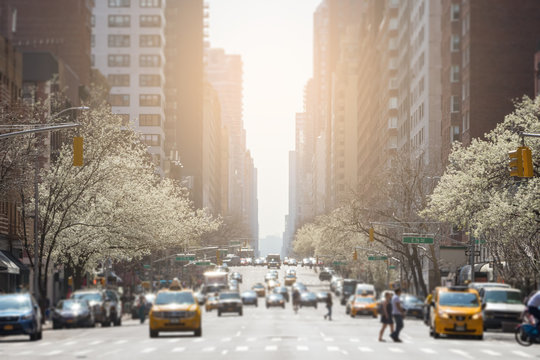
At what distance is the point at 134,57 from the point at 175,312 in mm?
131750

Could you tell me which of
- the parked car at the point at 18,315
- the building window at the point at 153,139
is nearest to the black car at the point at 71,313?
the parked car at the point at 18,315

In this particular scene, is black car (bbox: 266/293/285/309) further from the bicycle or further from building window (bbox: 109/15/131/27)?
building window (bbox: 109/15/131/27)

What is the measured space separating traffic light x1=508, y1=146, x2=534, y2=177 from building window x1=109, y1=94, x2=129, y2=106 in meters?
135

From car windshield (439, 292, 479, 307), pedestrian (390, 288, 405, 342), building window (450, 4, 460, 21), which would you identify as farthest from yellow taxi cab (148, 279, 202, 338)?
building window (450, 4, 460, 21)

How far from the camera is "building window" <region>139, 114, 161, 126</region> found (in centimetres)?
16425

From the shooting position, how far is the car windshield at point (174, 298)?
38.1 m

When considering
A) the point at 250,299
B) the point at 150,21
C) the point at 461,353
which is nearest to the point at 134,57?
the point at 150,21

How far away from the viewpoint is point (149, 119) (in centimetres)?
16462

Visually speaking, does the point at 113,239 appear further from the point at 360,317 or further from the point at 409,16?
the point at 409,16

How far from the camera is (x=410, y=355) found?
28109mm

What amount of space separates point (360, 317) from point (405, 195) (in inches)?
610

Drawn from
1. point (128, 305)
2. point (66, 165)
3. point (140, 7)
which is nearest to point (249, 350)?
point (66, 165)

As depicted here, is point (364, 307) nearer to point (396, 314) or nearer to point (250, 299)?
point (250, 299)

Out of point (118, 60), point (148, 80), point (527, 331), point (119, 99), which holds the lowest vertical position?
point (527, 331)
